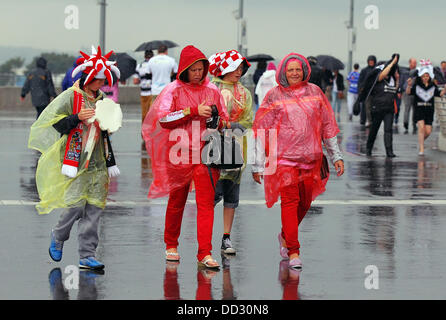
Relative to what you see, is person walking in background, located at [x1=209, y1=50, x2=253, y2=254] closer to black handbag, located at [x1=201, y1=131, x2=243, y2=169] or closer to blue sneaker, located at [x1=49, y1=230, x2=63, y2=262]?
black handbag, located at [x1=201, y1=131, x2=243, y2=169]

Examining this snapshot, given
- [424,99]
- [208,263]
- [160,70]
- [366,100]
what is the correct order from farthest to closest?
[366,100]
[160,70]
[424,99]
[208,263]

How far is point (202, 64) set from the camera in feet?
27.0

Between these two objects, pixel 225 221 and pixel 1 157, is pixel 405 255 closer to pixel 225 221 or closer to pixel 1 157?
pixel 225 221

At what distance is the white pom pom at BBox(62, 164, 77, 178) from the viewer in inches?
311

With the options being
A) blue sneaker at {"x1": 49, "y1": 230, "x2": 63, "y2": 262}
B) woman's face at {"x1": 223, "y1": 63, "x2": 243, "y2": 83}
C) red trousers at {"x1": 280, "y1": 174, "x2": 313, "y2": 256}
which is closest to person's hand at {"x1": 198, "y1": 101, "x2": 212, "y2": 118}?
red trousers at {"x1": 280, "y1": 174, "x2": 313, "y2": 256}

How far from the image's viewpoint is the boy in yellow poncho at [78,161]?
7949mm

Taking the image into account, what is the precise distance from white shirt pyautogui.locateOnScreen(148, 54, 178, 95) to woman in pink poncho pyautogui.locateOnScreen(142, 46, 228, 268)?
40.6 feet

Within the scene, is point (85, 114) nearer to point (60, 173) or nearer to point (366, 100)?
point (60, 173)

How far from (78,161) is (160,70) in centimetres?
1291

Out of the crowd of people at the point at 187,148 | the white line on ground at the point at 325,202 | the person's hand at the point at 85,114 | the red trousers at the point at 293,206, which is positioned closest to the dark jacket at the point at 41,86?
the white line on ground at the point at 325,202

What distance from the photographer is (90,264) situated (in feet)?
25.8

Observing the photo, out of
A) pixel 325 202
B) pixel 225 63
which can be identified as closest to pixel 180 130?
pixel 225 63

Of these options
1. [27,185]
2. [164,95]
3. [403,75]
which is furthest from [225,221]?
[403,75]
